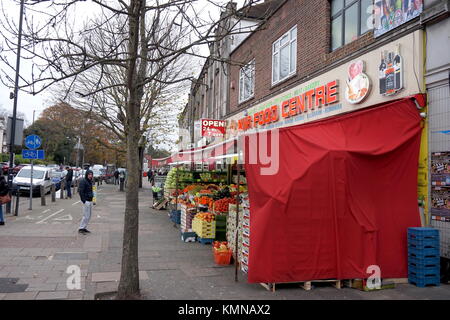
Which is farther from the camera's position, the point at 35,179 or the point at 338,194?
the point at 35,179

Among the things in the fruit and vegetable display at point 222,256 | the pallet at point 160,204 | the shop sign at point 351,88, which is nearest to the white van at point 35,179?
the pallet at point 160,204

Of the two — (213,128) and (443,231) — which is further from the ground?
(213,128)

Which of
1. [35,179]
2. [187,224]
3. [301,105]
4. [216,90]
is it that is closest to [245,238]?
[187,224]

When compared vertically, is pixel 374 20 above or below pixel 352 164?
above

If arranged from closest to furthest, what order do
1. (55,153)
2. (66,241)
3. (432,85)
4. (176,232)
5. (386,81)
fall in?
(432,85), (386,81), (66,241), (176,232), (55,153)

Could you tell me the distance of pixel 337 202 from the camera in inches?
232

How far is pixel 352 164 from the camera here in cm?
598

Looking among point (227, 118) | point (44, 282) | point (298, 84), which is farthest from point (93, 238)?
point (227, 118)

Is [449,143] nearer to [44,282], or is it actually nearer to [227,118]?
[44,282]

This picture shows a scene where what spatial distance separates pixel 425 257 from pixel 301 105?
617 cm

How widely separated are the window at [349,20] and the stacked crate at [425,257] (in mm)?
4800

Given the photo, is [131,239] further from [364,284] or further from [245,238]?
[364,284]

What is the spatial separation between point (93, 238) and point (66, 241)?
2.39ft
